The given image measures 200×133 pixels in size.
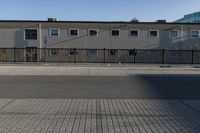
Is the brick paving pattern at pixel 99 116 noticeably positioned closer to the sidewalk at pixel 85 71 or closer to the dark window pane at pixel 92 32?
the sidewalk at pixel 85 71

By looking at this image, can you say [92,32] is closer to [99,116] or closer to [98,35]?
[98,35]

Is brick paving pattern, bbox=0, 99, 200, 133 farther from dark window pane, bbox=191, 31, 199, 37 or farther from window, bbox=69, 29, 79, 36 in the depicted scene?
dark window pane, bbox=191, 31, 199, 37

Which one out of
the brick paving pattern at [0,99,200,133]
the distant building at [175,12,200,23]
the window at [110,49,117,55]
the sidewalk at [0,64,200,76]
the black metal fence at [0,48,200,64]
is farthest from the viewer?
the distant building at [175,12,200,23]

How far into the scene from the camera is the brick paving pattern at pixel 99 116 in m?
8.88

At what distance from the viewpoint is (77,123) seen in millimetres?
9477

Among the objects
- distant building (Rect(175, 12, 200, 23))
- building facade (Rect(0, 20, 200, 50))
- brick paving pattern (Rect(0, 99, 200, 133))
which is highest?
distant building (Rect(175, 12, 200, 23))

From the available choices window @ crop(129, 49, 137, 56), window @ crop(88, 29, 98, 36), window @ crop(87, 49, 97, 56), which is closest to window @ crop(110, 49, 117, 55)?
window @ crop(129, 49, 137, 56)

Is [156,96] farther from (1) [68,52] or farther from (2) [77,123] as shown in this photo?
(1) [68,52]

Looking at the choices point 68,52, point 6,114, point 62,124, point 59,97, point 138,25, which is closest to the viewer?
point 62,124

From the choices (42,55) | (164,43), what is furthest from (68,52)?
(164,43)

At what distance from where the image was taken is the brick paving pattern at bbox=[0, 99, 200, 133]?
29.1ft

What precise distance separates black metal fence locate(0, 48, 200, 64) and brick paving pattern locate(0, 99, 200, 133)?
38262 millimetres

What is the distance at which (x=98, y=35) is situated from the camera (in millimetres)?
55531

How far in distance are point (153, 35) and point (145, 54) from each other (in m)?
4.33
